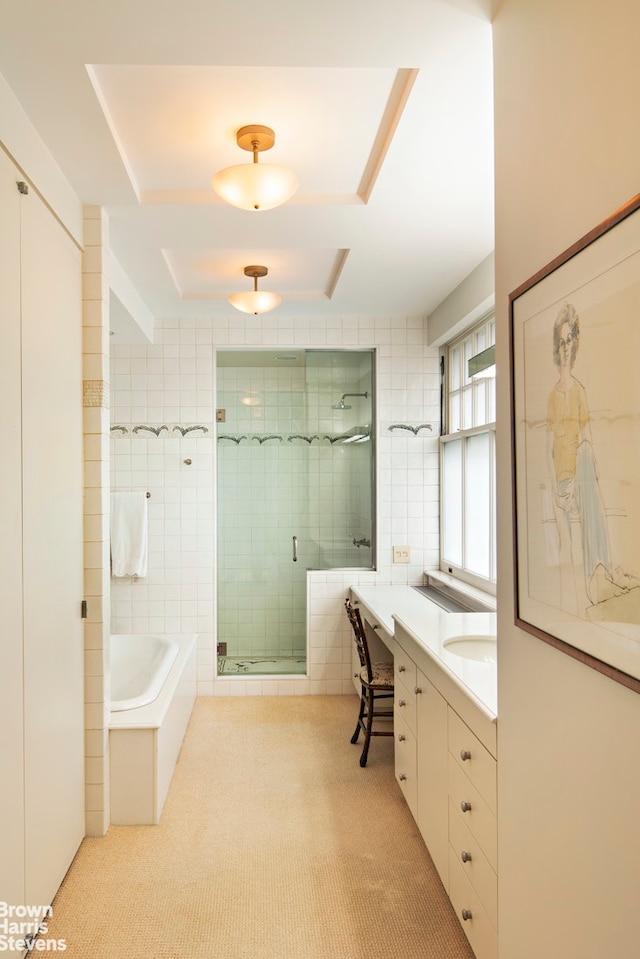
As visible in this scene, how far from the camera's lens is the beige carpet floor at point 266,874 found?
198 centimetres

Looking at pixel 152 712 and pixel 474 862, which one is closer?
pixel 474 862

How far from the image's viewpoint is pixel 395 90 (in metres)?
1.98

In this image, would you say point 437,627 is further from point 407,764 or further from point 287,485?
point 287,485

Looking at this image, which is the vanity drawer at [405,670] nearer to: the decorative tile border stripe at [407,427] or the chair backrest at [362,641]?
the chair backrest at [362,641]

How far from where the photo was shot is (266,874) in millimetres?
2342

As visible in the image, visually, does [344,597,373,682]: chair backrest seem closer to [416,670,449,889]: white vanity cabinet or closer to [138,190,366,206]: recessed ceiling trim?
[416,670,449,889]: white vanity cabinet

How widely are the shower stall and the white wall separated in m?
2.97

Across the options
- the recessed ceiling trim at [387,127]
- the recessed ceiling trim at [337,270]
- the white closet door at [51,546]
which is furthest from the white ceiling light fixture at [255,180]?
the recessed ceiling trim at [337,270]

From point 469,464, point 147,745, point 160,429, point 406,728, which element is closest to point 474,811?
point 406,728

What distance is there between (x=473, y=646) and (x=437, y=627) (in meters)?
0.22

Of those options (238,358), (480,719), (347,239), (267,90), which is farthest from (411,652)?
(238,358)

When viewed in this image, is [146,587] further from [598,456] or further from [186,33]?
[598,456]

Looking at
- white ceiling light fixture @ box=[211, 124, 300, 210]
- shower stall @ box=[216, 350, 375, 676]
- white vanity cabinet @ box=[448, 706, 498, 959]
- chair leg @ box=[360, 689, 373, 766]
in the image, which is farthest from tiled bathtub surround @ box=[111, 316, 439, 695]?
white vanity cabinet @ box=[448, 706, 498, 959]

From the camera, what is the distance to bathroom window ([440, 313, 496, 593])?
3.59 metres
